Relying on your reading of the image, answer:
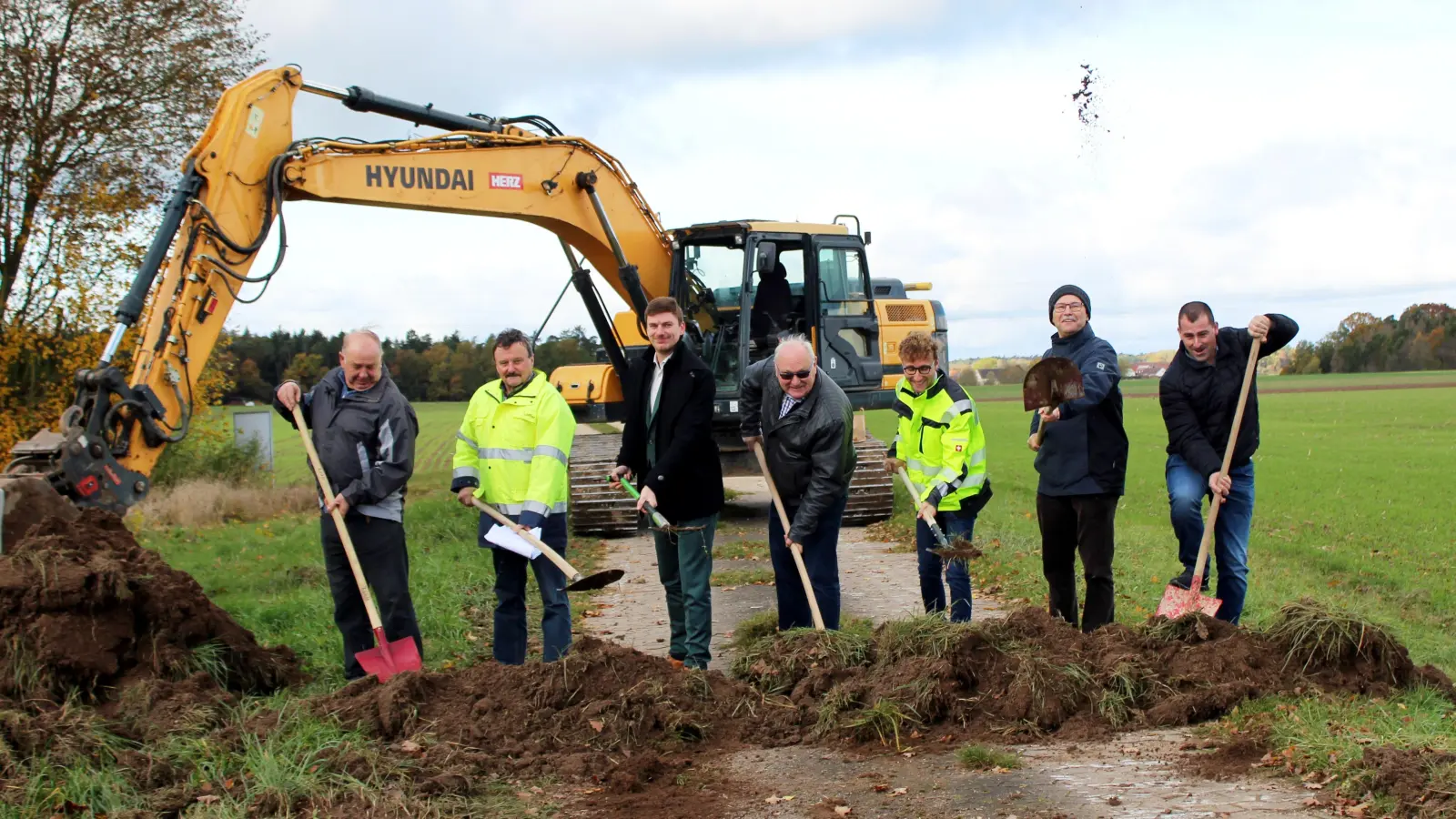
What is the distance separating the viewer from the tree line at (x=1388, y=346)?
80250 mm

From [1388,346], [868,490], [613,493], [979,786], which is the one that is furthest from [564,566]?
[1388,346]

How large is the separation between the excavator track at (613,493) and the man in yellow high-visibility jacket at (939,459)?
595 cm

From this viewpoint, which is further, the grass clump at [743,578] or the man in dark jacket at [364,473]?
the grass clump at [743,578]

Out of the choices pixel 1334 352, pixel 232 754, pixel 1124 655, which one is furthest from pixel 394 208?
pixel 1334 352

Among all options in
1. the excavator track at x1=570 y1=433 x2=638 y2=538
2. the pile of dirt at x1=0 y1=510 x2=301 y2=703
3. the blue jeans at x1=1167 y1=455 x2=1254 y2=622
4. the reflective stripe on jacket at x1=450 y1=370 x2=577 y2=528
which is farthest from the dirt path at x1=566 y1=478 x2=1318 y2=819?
the excavator track at x1=570 y1=433 x2=638 y2=538

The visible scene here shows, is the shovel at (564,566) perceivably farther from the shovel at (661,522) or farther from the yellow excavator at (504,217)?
the yellow excavator at (504,217)

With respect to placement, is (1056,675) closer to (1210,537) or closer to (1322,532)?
(1210,537)

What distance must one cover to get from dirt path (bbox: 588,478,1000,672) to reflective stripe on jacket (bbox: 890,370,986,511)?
153 centimetres

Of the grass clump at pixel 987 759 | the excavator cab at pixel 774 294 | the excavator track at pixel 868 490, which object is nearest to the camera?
the grass clump at pixel 987 759

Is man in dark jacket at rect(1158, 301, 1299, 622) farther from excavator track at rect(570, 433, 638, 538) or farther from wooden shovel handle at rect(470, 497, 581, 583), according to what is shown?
excavator track at rect(570, 433, 638, 538)

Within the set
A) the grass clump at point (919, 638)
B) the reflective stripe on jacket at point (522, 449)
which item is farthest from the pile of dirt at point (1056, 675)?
the reflective stripe on jacket at point (522, 449)

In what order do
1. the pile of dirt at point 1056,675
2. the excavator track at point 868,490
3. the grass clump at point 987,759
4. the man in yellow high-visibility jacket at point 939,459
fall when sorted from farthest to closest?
the excavator track at point 868,490, the man in yellow high-visibility jacket at point 939,459, the pile of dirt at point 1056,675, the grass clump at point 987,759

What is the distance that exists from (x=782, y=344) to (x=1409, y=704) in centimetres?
342

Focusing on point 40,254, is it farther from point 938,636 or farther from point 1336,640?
point 1336,640
